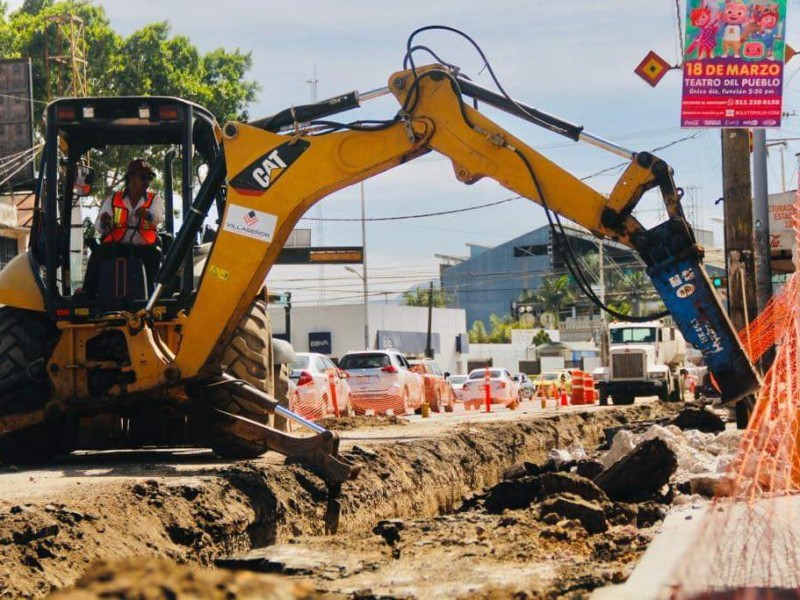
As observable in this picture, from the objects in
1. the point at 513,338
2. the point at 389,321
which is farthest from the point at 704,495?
the point at 513,338

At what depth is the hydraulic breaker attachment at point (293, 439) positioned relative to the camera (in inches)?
412

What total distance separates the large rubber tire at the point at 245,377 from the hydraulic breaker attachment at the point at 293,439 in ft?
0.25

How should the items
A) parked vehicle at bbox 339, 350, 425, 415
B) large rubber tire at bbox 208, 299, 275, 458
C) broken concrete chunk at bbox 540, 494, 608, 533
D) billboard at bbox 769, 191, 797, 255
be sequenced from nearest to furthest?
broken concrete chunk at bbox 540, 494, 608, 533
large rubber tire at bbox 208, 299, 275, 458
billboard at bbox 769, 191, 797, 255
parked vehicle at bbox 339, 350, 425, 415

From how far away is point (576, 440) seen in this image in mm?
21922

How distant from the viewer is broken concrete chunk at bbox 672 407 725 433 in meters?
17.9

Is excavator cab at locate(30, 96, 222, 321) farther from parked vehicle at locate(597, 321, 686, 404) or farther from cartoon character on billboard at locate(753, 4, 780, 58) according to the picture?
parked vehicle at locate(597, 321, 686, 404)

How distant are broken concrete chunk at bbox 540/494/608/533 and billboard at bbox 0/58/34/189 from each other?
97.1 ft

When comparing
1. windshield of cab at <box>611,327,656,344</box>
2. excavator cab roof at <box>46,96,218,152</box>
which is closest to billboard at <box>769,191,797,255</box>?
windshield of cab at <box>611,327,656,344</box>

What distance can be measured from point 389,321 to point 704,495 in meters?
60.7

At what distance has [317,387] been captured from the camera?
998 inches

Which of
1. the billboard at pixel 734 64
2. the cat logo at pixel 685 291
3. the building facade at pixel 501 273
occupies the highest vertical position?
the building facade at pixel 501 273

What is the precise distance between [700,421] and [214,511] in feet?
35.2

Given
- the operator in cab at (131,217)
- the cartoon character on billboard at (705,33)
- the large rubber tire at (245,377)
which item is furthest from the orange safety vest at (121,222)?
the cartoon character on billboard at (705,33)

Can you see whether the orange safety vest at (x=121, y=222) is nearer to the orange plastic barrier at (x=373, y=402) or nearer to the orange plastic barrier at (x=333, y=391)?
the orange plastic barrier at (x=333, y=391)
